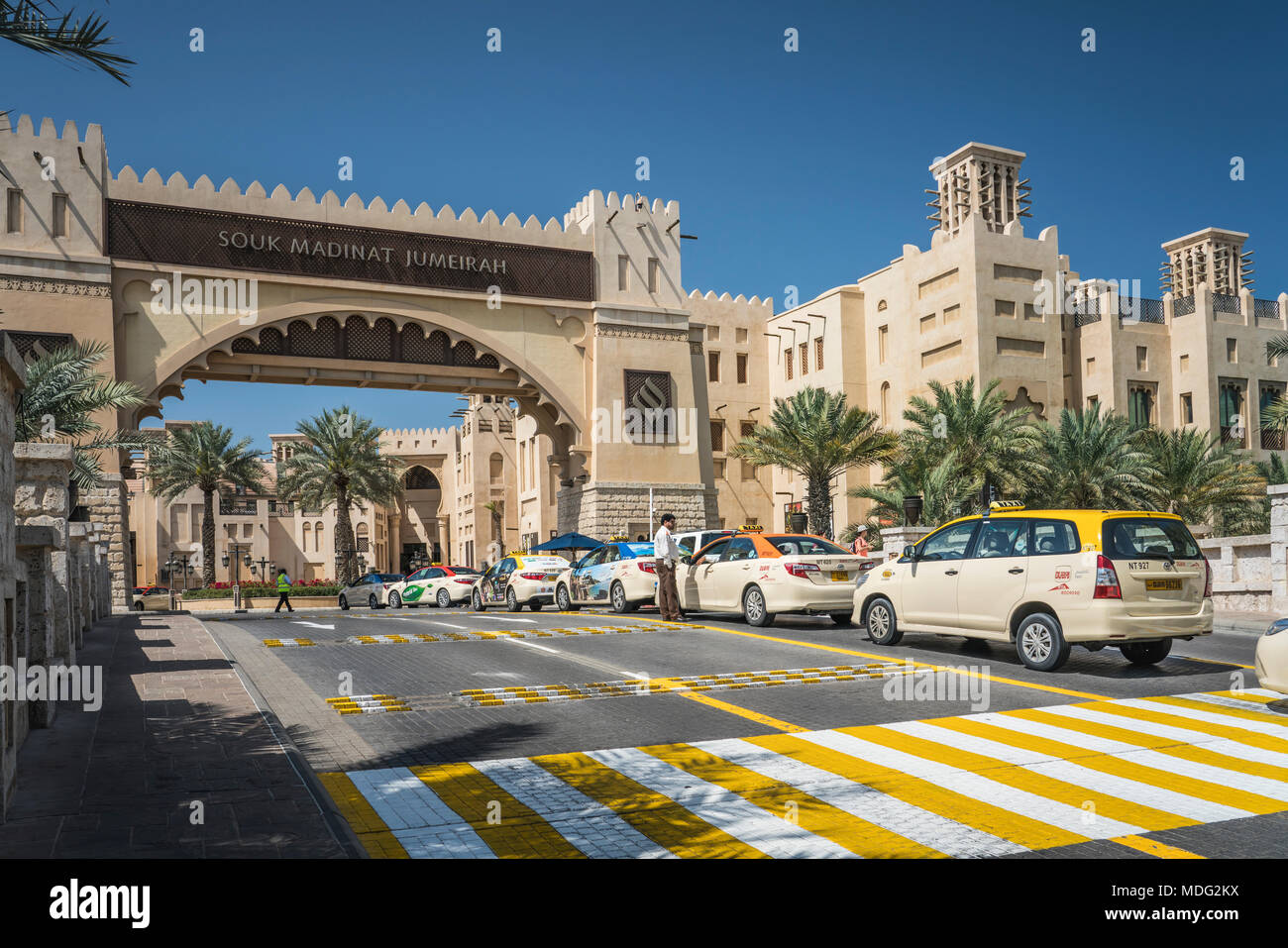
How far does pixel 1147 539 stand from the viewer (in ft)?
38.8

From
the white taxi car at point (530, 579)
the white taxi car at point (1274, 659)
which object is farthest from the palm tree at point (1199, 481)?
the white taxi car at point (1274, 659)

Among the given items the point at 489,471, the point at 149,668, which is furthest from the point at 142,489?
the point at 149,668

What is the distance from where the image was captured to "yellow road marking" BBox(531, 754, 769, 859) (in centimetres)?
558

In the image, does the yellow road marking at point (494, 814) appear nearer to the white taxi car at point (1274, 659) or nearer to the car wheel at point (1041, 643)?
the white taxi car at point (1274, 659)

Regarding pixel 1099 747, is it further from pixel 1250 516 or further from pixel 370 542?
pixel 370 542

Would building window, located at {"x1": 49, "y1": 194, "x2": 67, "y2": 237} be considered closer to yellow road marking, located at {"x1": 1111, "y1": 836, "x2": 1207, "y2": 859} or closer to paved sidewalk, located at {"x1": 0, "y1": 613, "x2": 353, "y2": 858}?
paved sidewalk, located at {"x1": 0, "y1": 613, "x2": 353, "y2": 858}

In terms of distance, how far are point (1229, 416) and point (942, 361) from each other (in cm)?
1509

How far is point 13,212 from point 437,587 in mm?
15806

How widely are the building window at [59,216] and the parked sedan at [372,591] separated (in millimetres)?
13888

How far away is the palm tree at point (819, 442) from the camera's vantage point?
39250mm

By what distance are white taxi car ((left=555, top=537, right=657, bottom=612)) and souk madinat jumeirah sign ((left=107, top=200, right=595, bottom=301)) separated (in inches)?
594

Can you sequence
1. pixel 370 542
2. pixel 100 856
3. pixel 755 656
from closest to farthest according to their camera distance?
pixel 100 856 → pixel 755 656 → pixel 370 542
